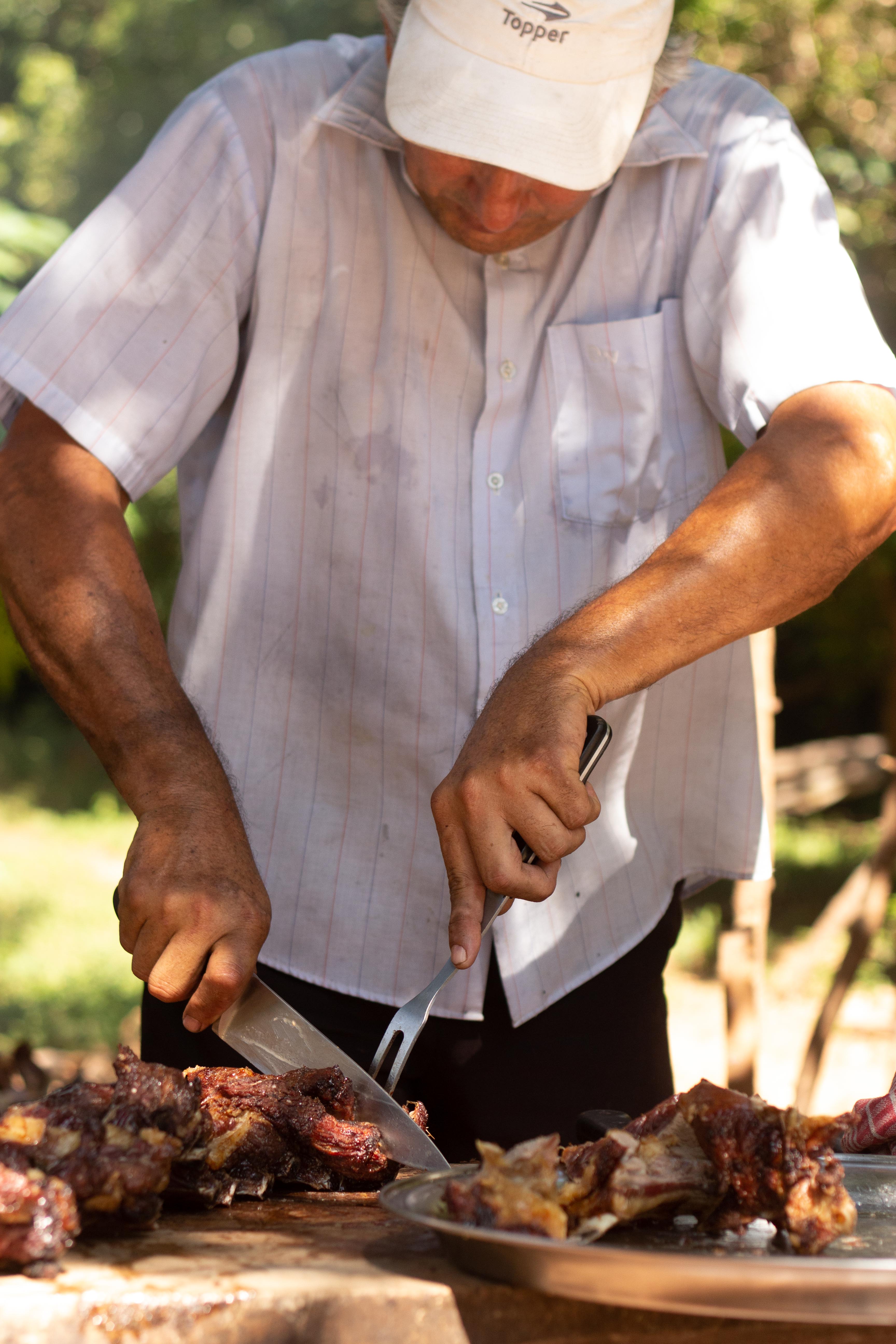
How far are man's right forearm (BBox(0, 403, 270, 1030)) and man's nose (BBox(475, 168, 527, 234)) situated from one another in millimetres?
815

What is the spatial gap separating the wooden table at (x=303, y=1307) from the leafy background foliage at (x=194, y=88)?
416 centimetres

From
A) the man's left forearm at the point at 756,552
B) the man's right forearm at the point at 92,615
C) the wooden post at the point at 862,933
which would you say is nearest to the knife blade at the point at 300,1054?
the man's right forearm at the point at 92,615

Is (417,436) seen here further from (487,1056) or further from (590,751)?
(487,1056)

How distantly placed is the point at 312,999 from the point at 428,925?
0.26 meters

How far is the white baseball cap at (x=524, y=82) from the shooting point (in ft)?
7.02

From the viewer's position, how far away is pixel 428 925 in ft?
8.11

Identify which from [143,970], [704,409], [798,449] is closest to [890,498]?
[798,449]

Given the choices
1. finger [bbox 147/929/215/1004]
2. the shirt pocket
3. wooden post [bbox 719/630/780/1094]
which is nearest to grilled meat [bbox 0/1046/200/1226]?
finger [bbox 147/929/215/1004]

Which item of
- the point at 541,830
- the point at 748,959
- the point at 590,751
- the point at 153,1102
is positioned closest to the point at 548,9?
the point at 590,751

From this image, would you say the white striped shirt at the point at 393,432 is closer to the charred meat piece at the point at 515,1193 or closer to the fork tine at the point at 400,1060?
the fork tine at the point at 400,1060

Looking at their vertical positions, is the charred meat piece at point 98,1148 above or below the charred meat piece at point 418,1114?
above

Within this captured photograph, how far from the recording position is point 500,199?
224 cm

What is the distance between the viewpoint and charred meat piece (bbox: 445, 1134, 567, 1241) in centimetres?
138

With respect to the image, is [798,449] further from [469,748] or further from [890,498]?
[469,748]
